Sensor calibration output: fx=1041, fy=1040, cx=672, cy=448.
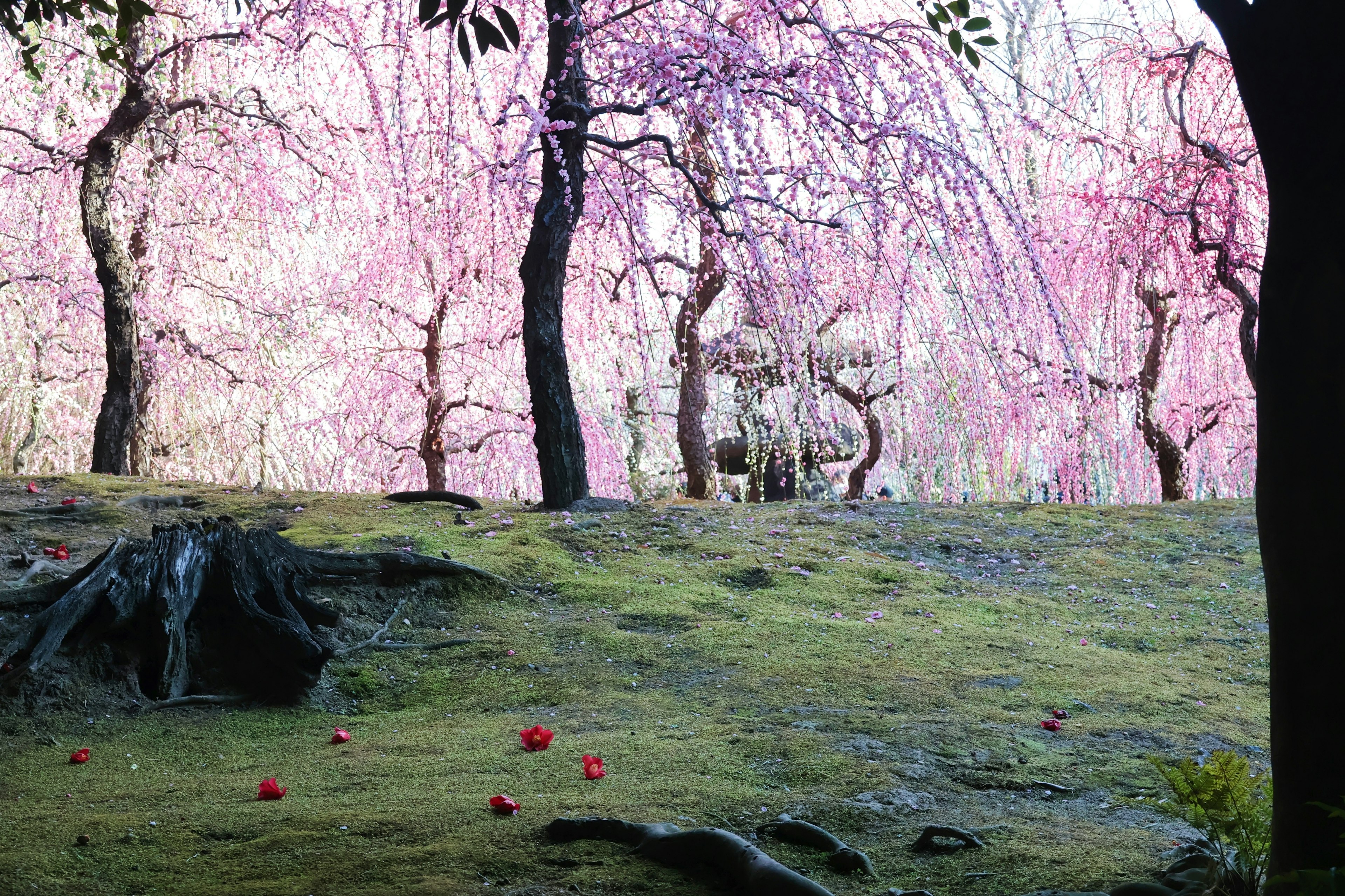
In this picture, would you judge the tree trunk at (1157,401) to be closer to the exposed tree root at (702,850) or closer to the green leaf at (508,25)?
the green leaf at (508,25)

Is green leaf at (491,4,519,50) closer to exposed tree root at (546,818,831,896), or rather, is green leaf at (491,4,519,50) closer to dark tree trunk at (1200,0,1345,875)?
dark tree trunk at (1200,0,1345,875)

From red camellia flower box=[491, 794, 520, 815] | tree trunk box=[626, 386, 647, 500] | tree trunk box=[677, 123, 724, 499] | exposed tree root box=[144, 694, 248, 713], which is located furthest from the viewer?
tree trunk box=[626, 386, 647, 500]

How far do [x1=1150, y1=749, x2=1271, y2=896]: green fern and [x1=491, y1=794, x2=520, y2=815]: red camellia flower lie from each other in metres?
1.29

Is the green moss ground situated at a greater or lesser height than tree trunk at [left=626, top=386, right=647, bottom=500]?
Result: lesser

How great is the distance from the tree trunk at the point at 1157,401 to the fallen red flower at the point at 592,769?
699cm

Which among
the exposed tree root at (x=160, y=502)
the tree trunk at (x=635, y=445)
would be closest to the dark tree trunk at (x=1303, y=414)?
the exposed tree root at (x=160, y=502)

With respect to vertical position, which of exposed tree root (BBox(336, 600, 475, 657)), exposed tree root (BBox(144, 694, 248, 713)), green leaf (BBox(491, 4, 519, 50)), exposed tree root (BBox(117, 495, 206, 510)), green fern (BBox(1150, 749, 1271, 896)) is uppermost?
green leaf (BBox(491, 4, 519, 50))

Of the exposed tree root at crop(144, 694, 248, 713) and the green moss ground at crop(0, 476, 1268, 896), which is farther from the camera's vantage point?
the exposed tree root at crop(144, 694, 248, 713)

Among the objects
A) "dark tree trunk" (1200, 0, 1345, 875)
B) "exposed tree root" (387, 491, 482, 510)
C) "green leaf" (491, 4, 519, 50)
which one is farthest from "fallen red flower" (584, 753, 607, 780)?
"exposed tree root" (387, 491, 482, 510)

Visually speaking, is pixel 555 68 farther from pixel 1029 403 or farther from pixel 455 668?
pixel 1029 403

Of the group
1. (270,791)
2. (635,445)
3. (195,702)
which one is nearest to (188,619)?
(195,702)

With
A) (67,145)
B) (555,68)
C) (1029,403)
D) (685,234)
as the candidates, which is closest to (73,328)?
(67,145)

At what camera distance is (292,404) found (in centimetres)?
931

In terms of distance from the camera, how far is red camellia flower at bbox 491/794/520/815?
2.23 meters
